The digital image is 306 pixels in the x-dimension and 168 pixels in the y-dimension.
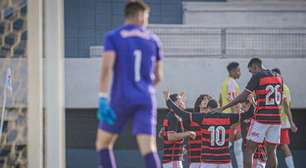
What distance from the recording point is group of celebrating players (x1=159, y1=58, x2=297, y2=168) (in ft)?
35.3

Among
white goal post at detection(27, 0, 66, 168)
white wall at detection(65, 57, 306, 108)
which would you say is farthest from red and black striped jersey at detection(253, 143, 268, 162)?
white wall at detection(65, 57, 306, 108)

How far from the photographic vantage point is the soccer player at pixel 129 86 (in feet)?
22.7

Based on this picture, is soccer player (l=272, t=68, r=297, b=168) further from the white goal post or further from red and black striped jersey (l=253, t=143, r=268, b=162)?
the white goal post

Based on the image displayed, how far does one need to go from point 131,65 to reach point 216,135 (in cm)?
400

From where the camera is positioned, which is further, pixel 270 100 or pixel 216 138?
pixel 270 100

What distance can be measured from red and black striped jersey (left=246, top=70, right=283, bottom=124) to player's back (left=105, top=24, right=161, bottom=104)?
517 cm

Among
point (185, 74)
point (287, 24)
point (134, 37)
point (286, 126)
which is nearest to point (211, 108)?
point (286, 126)

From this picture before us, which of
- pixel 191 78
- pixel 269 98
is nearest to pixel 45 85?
pixel 269 98

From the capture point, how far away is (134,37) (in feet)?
22.9

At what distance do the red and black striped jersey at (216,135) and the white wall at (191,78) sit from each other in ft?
23.3

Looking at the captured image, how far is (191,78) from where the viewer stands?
1808cm

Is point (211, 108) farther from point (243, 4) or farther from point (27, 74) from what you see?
point (243, 4)

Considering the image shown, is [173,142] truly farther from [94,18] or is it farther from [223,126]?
[94,18]

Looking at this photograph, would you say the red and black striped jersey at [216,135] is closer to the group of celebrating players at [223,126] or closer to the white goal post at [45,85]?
the group of celebrating players at [223,126]
